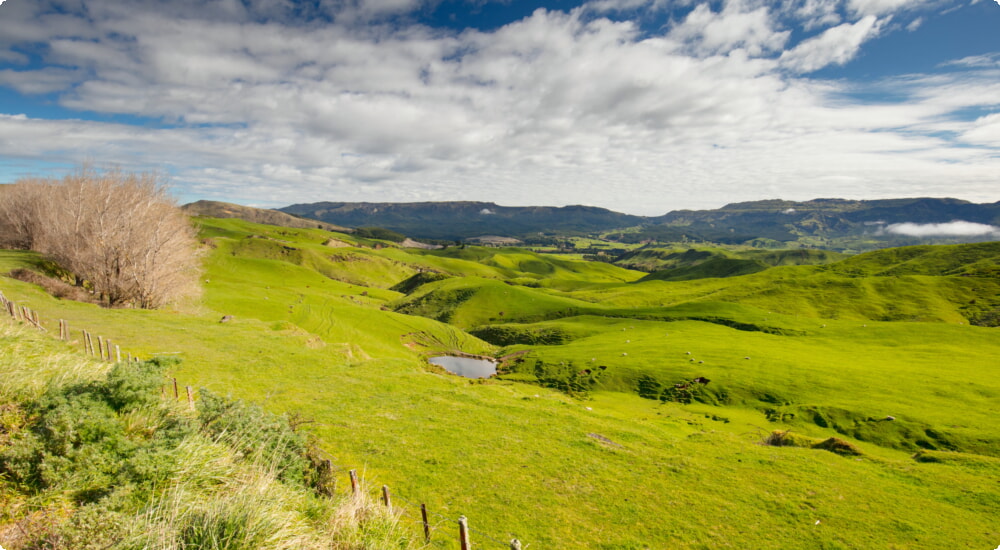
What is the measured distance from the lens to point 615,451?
23.7 m

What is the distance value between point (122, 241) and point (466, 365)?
56.7 metres

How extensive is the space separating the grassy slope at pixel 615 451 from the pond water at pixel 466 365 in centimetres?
2782

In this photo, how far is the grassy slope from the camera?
54.7 ft

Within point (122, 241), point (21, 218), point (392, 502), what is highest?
point (21, 218)

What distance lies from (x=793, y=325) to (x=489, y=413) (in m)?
84.6

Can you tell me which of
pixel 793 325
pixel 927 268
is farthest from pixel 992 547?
pixel 927 268

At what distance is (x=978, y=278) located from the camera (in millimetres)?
120688

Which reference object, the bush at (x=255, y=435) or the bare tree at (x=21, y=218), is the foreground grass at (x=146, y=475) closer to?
the bush at (x=255, y=435)

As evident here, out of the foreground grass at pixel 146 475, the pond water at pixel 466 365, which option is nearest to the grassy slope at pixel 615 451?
the foreground grass at pixel 146 475

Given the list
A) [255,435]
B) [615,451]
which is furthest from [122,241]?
[615,451]

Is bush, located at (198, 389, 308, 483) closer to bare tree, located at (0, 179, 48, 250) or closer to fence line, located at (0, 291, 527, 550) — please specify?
fence line, located at (0, 291, 527, 550)

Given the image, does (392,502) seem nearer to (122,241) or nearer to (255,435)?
(255,435)

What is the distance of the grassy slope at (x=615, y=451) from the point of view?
1667 cm

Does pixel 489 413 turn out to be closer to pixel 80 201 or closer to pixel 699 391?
pixel 699 391
